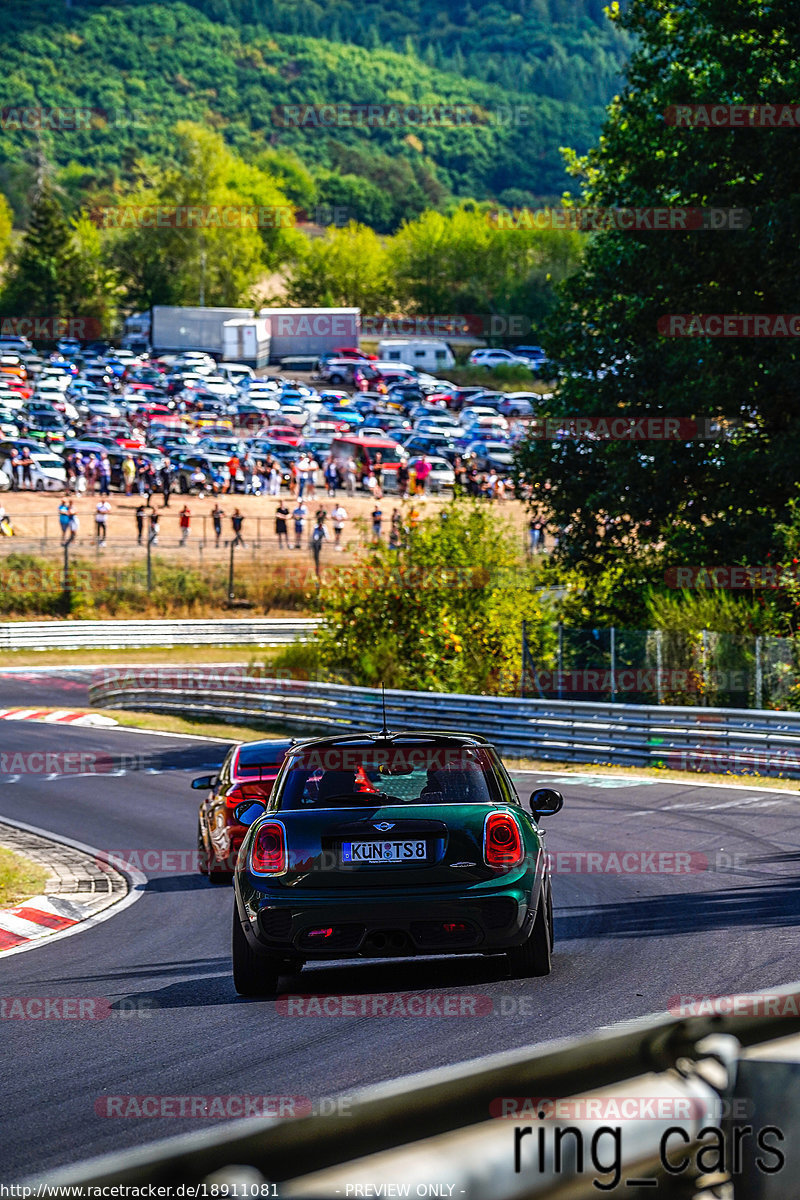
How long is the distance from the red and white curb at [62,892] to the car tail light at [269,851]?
3493 mm

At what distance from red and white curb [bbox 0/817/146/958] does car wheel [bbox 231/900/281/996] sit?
126 inches

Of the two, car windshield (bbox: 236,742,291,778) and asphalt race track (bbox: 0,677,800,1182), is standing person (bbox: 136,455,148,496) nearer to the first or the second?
asphalt race track (bbox: 0,677,800,1182)

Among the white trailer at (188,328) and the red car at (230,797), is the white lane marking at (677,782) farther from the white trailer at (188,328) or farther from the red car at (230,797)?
the white trailer at (188,328)

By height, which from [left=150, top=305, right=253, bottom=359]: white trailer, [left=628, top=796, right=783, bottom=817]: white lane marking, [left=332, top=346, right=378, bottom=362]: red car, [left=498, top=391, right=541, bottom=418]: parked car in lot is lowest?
[left=628, top=796, right=783, bottom=817]: white lane marking

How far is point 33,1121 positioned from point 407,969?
3.69 meters

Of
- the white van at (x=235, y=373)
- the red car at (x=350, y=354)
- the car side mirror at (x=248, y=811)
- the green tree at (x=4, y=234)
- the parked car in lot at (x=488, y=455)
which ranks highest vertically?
the green tree at (x=4, y=234)

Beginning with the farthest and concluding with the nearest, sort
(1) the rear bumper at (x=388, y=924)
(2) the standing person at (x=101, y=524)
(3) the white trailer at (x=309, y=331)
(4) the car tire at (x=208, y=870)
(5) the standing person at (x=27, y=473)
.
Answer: (3) the white trailer at (x=309, y=331), (5) the standing person at (x=27, y=473), (2) the standing person at (x=101, y=524), (4) the car tire at (x=208, y=870), (1) the rear bumper at (x=388, y=924)

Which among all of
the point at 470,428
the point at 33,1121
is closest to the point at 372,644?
the point at 33,1121

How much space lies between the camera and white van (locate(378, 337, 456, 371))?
395 ft

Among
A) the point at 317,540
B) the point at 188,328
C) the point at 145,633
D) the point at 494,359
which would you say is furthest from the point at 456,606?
the point at 494,359

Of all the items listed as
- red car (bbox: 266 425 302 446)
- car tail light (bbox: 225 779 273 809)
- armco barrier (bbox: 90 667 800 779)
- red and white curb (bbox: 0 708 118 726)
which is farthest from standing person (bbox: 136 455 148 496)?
car tail light (bbox: 225 779 273 809)

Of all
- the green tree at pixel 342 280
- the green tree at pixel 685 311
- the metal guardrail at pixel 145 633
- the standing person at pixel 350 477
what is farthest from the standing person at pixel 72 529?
the green tree at pixel 342 280

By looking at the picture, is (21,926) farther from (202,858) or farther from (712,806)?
(712,806)

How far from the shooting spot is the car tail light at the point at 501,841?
8062 millimetres
